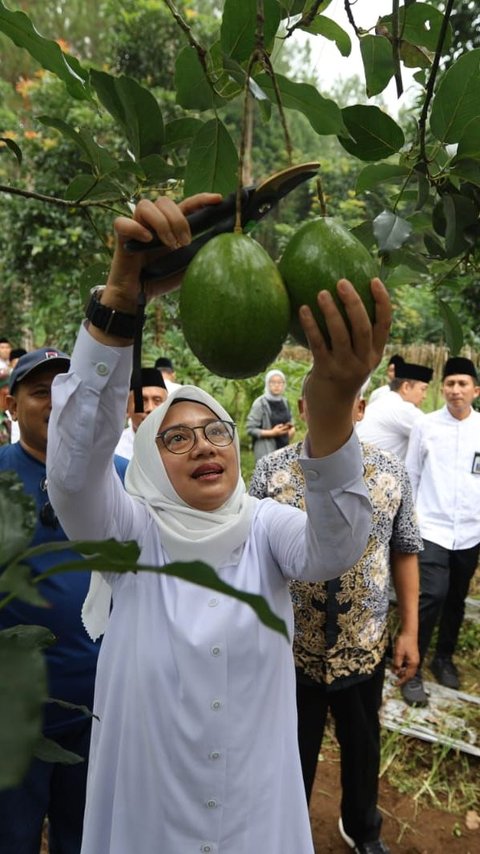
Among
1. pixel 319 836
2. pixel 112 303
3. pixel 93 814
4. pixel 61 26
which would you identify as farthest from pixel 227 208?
pixel 61 26

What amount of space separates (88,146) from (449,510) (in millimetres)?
3198

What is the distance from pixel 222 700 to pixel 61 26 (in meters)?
16.7

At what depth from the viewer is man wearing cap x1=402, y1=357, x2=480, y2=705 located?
3.67 m

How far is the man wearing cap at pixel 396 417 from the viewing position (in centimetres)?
420

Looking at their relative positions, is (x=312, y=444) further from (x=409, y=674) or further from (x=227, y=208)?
(x=409, y=674)

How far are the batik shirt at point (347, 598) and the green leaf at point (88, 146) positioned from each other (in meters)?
1.33

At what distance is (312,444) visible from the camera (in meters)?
1.04

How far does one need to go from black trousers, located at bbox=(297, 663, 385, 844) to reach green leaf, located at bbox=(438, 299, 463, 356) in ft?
4.81

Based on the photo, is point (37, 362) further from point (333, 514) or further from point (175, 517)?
point (333, 514)

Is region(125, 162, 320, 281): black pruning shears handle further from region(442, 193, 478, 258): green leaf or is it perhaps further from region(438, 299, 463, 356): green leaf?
region(438, 299, 463, 356): green leaf

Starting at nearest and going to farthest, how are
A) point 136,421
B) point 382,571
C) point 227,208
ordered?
point 227,208 < point 382,571 < point 136,421

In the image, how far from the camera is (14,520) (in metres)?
0.51

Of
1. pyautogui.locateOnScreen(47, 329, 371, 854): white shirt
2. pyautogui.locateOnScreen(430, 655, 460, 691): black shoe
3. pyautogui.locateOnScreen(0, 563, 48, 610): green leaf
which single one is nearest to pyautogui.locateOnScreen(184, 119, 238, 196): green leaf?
pyautogui.locateOnScreen(47, 329, 371, 854): white shirt

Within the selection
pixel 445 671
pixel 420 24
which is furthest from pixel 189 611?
pixel 445 671
